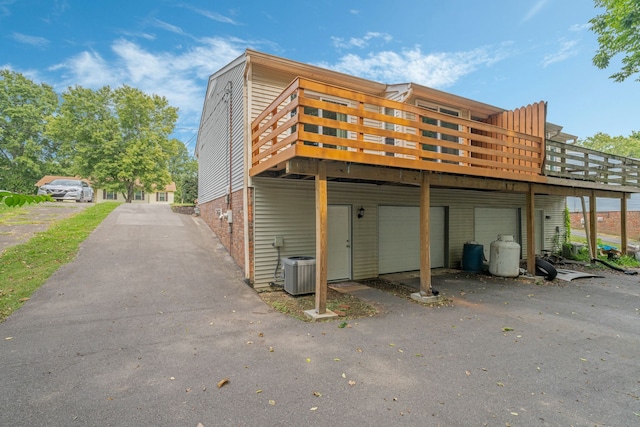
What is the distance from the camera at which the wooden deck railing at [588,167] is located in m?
9.48

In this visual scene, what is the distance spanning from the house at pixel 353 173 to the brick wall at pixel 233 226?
0.05 m

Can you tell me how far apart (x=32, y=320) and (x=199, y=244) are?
17.7 feet

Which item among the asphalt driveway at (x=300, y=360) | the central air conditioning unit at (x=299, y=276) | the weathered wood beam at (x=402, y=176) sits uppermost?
the weathered wood beam at (x=402, y=176)

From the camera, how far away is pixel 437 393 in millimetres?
3170

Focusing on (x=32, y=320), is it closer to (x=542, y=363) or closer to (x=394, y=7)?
(x=542, y=363)

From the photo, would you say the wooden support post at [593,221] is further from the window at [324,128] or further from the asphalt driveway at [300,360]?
the window at [324,128]

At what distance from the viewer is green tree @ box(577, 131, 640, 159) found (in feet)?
132

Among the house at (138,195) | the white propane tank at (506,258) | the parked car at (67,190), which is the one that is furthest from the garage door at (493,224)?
the house at (138,195)

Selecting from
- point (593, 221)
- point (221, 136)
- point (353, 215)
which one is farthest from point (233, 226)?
point (593, 221)

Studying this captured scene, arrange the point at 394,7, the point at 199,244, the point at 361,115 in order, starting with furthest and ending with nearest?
the point at 394,7 < the point at 199,244 < the point at 361,115

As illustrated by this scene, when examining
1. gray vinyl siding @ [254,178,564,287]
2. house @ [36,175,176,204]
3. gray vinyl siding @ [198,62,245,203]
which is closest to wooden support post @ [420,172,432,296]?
gray vinyl siding @ [254,178,564,287]

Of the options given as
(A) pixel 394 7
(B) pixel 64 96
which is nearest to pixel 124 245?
(A) pixel 394 7

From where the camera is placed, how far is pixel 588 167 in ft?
34.6

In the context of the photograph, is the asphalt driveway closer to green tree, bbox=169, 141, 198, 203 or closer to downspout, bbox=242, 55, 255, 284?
downspout, bbox=242, 55, 255, 284
